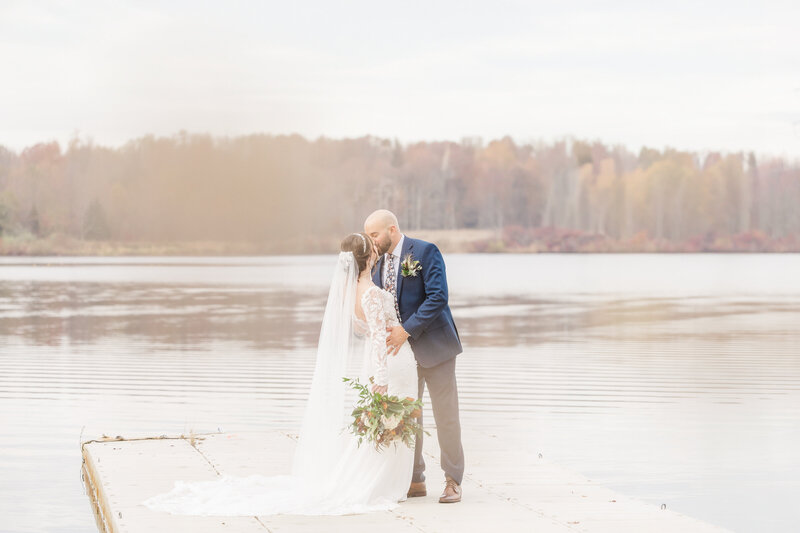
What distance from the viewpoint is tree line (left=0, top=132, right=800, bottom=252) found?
106250 mm

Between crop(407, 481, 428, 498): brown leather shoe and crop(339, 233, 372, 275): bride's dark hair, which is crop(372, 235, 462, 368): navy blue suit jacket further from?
crop(407, 481, 428, 498): brown leather shoe

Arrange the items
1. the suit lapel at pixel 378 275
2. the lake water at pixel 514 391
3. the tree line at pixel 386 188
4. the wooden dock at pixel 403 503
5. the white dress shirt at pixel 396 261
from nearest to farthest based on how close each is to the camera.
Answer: the wooden dock at pixel 403 503, the white dress shirt at pixel 396 261, the suit lapel at pixel 378 275, the lake water at pixel 514 391, the tree line at pixel 386 188

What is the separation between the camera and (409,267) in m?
6.02

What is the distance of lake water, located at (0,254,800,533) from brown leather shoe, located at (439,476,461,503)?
1.79m

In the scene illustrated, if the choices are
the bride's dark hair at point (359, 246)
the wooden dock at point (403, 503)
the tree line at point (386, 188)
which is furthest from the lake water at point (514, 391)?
the tree line at point (386, 188)

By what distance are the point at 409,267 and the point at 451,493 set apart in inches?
50.4

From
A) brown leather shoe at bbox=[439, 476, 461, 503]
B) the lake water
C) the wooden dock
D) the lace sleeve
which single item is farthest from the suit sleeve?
the lake water

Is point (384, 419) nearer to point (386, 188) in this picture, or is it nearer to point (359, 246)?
point (359, 246)

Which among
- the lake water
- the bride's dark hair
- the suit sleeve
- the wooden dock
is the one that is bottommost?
the lake water

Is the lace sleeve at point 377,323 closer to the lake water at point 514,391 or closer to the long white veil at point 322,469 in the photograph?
the long white veil at point 322,469

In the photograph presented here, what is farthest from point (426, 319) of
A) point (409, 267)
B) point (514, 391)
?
point (514, 391)

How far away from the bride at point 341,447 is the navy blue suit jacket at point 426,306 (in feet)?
0.29

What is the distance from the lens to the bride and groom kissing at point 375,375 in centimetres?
598

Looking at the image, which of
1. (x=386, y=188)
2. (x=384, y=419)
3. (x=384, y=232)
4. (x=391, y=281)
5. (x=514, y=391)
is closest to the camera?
(x=384, y=419)
